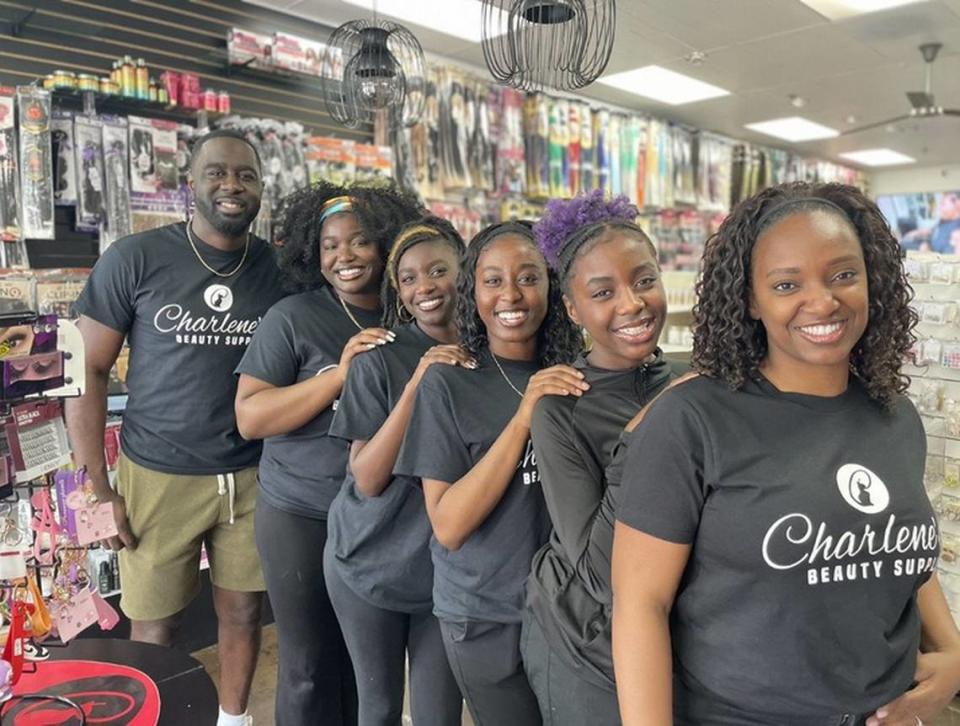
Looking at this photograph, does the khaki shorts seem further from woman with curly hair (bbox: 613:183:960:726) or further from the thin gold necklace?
woman with curly hair (bbox: 613:183:960:726)

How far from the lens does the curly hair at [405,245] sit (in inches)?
71.2

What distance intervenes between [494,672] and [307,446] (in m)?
0.83

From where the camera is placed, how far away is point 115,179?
3.30m

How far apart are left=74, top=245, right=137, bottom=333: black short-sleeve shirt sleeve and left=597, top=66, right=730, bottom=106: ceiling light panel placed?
13.8 ft

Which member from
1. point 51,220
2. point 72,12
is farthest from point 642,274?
point 72,12

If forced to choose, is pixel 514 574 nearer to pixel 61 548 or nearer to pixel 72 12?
pixel 61 548

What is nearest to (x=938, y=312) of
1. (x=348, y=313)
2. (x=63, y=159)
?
(x=348, y=313)

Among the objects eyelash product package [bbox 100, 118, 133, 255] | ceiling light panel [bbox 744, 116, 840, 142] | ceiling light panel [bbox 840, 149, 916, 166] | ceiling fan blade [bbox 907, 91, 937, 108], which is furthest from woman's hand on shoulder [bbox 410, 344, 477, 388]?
ceiling light panel [bbox 840, 149, 916, 166]

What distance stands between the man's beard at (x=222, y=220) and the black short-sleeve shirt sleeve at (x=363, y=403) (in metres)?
0.80

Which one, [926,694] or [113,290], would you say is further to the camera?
[113,290]

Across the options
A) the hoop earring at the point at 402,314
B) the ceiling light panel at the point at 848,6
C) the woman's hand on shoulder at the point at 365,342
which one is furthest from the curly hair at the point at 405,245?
the ceiling light panel at the point at 848,6

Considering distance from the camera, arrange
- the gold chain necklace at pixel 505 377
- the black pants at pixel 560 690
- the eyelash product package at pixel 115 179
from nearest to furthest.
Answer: the black pants at pixel 560 690
the gold chain necklace at pixel 505 377
the eyelash product package at pixel 115 179

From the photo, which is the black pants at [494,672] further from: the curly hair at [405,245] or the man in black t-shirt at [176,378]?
the man in black t-shirt at [176,378]

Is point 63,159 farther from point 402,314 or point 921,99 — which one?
point 921,99
